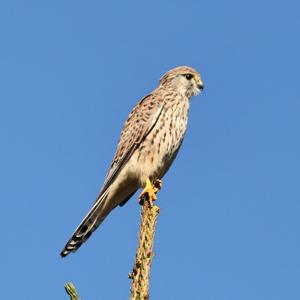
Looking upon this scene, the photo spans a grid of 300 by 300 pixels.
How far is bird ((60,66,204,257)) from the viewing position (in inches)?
226

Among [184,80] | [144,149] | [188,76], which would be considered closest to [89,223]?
[144,149]

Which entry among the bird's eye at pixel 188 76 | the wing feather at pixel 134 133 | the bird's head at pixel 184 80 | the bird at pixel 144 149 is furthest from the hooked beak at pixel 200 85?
the wing feather at pixel 134 133

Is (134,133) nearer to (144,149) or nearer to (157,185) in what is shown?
(144,149)

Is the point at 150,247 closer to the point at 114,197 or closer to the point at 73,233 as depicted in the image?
the point at 73,233

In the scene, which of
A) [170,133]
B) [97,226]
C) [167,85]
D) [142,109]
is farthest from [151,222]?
[167,85]

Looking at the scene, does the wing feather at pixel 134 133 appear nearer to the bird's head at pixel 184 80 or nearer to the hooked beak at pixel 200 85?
the bird's head at pixel 184 80

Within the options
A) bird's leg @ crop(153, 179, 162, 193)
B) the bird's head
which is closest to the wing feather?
the bird's head

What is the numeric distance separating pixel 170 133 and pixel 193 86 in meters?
1.06

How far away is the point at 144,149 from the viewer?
19.2 feet

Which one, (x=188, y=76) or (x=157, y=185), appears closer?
(x=157, y=185)

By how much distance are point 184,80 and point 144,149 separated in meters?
1.17

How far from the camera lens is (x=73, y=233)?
4996mm

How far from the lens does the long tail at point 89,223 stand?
4.87 m

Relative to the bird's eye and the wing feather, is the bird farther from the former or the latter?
the bird's eye
